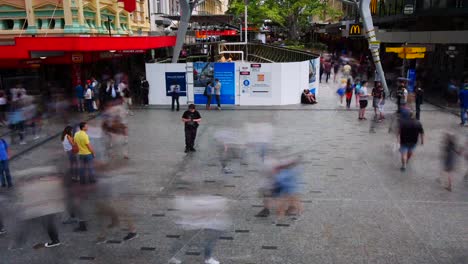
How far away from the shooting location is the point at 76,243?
312 inches

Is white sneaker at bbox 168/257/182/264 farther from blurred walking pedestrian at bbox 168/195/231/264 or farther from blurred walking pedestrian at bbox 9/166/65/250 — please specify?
blurred walking pedestrian at bbox 9/166/65/250

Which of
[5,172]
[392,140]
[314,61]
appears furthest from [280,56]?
[5,172]

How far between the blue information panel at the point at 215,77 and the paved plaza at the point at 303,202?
19.9 feet

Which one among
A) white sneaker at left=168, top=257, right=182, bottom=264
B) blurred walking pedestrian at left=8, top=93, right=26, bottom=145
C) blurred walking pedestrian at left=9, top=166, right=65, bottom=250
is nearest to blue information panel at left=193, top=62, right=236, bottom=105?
blurred walking pedestrian at left=8, top=93, right=26, bottom=145

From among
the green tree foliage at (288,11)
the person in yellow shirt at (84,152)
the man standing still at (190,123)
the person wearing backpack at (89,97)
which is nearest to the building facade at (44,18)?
the person wearing backpack at (89,97)

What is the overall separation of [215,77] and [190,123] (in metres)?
9.22

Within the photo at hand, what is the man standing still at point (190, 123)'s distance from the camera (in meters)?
13.4

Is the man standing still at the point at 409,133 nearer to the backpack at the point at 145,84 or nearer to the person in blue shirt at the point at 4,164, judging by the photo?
the person in blue shirt at the point at 4,164

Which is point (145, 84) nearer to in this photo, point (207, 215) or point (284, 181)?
point (284, 181)

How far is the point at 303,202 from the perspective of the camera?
9.70m

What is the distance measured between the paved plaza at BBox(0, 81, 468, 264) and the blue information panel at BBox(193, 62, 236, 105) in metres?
6.06

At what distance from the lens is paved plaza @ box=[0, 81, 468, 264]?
747 cm

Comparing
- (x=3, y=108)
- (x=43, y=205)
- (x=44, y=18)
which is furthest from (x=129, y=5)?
(x=43, y=205)

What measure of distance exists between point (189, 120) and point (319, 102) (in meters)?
11.5
